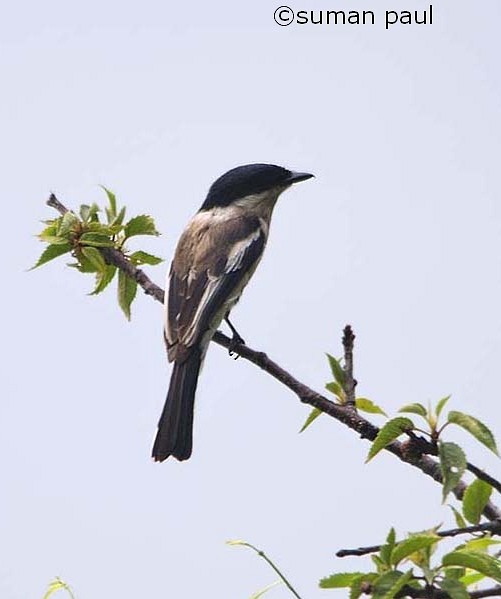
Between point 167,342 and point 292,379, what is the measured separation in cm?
227

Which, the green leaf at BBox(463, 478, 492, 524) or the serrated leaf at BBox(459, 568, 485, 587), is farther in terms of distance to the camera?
the green leaf at BBox(463, 478, 492, 524)

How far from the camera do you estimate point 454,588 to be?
6.52ft

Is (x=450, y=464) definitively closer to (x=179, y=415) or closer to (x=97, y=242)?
(x=97, y=242)

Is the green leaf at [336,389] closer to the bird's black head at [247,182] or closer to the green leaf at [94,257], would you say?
the green leaf at [94,257]

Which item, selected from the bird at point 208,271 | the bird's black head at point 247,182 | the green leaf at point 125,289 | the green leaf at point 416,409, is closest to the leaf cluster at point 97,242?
the green leaf at point 125,289

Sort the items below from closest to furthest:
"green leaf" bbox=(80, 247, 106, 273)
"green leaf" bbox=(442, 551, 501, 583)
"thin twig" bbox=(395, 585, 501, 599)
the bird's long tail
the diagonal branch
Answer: "thin twig" bbox=(395, 585, 501, 599) < "green leaf" bbox=(442, 551, 501, 583) < the diagonal branch < "green leaf" bbox=(80, 247, 106, 273) < the bird's long tail

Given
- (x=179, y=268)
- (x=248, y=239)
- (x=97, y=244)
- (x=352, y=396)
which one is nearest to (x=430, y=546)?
(x=352, y=396)

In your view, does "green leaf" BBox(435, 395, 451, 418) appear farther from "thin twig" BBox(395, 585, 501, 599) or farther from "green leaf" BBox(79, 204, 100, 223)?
"green leaf" BBox(79, 204, 100, 223)

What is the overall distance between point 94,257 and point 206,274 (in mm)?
1772

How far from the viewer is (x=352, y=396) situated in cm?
281

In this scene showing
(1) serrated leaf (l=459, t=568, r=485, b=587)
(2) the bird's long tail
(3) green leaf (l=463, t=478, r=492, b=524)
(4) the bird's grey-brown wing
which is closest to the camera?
(1) serrated leaf (l=459, t=568, r=485, b=587)

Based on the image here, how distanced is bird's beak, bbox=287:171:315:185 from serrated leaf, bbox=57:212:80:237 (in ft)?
8.91

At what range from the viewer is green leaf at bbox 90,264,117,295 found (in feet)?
12.5

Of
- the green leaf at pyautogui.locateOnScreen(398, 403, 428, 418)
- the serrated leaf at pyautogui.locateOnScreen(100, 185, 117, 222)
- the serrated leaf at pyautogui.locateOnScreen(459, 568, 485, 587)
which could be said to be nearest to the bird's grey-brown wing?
the serrated leaf at pyautogui.locateOnScreen(100, 185, 117, 222)
